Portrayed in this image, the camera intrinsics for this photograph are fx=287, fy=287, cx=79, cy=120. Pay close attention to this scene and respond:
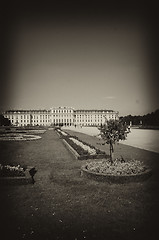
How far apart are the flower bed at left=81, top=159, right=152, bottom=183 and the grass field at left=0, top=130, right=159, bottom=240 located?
253mm

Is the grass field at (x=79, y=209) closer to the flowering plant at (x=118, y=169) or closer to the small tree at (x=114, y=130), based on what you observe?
the flowering plant at (x=118, y=169)

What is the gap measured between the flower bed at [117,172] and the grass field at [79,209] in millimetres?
253

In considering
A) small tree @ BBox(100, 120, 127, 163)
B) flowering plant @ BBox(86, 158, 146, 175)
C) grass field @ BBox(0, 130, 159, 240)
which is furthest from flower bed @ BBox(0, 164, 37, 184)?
small tree @ BBox(100, 120, 127, 163)

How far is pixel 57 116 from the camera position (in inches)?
6698

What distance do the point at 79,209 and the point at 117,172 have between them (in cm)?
343


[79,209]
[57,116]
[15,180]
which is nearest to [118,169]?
[15,180]

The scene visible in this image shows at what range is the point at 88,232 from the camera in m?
5.22

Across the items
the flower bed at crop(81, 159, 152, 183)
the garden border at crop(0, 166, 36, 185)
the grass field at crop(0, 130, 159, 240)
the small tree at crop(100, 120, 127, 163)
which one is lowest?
the grass field at crop(0, 130, 159, 240)

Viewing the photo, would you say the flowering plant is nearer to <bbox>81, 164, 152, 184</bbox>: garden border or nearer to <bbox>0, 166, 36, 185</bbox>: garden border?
<bbox>81, 164, 152, 184</bbox>: garden border

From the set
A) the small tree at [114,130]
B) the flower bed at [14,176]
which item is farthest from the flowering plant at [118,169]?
the flower bed at [14,176]

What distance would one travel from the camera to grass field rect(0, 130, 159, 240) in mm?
5246

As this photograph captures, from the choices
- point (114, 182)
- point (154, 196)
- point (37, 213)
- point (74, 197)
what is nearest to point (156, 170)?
point (114, 182)

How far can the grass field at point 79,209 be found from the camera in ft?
17.2

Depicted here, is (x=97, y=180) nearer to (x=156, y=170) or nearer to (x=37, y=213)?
(x=156, y=170)
